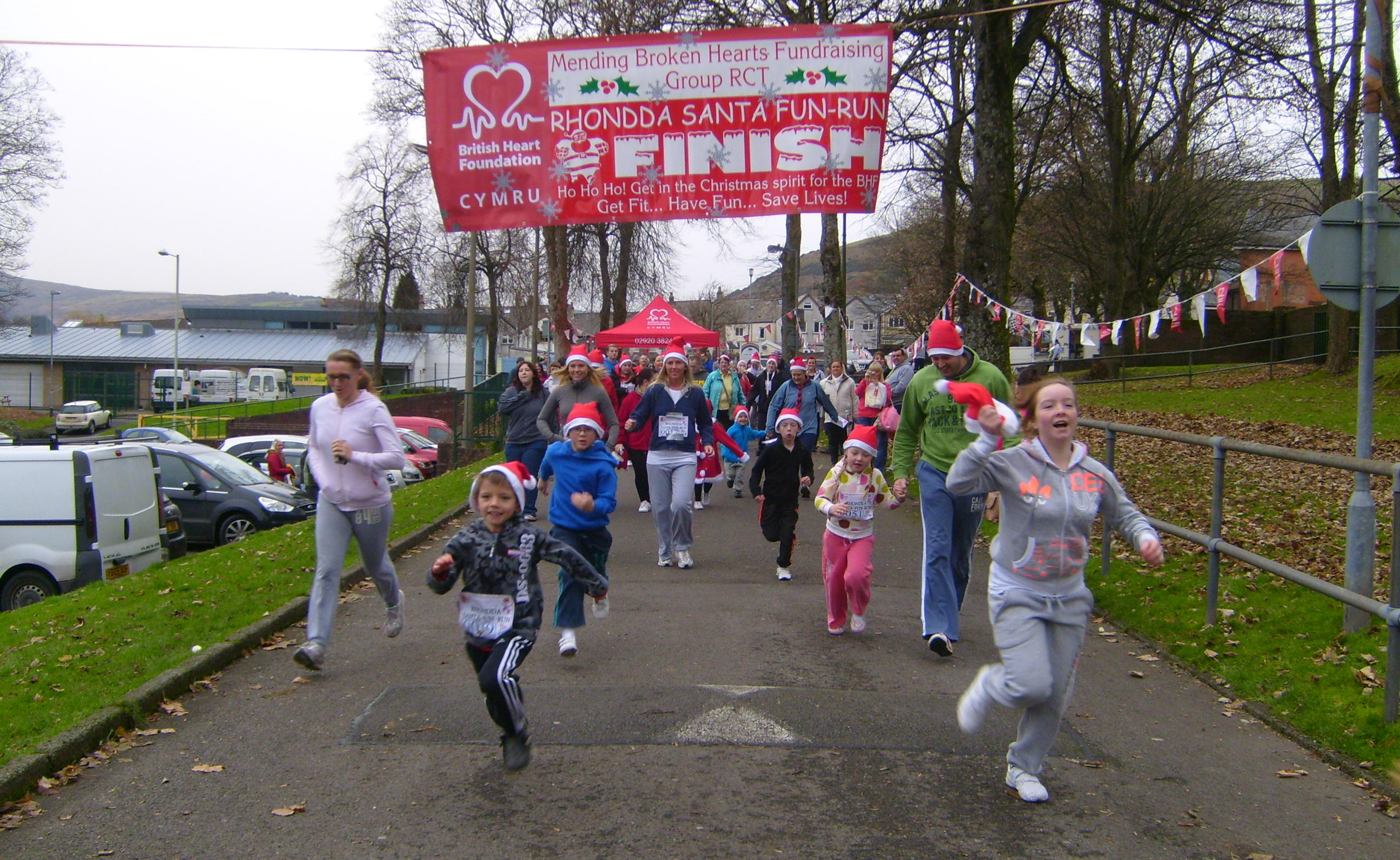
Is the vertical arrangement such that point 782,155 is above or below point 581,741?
above

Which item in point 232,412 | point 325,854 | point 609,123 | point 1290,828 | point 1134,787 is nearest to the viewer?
point 325,854

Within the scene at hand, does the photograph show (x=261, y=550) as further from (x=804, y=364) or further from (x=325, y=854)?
(x=325, y=854)

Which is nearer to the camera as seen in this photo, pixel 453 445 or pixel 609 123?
pixel 609 123

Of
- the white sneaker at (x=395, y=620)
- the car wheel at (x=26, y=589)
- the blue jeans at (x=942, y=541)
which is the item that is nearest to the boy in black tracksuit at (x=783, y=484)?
the blue jeans at (x=942, y=541)

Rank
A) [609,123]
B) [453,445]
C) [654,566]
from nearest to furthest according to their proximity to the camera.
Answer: [654,566] < [609,123] < [453,445]

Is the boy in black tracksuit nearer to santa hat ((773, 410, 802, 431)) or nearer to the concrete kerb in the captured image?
santa hat ((773, 410, 802, 431))

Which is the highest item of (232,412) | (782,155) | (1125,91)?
(1125,91)

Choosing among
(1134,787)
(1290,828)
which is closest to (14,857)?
(1134,787)

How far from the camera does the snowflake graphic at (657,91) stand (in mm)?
10367

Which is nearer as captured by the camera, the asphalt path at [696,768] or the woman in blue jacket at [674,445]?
the asphalt path at [696,768]

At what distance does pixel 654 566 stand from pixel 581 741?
451 cm

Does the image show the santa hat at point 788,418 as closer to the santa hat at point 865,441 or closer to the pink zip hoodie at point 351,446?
the santa hat at point 865,441

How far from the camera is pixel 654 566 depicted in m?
9.47

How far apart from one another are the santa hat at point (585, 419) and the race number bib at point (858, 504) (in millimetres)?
Result: 1565
